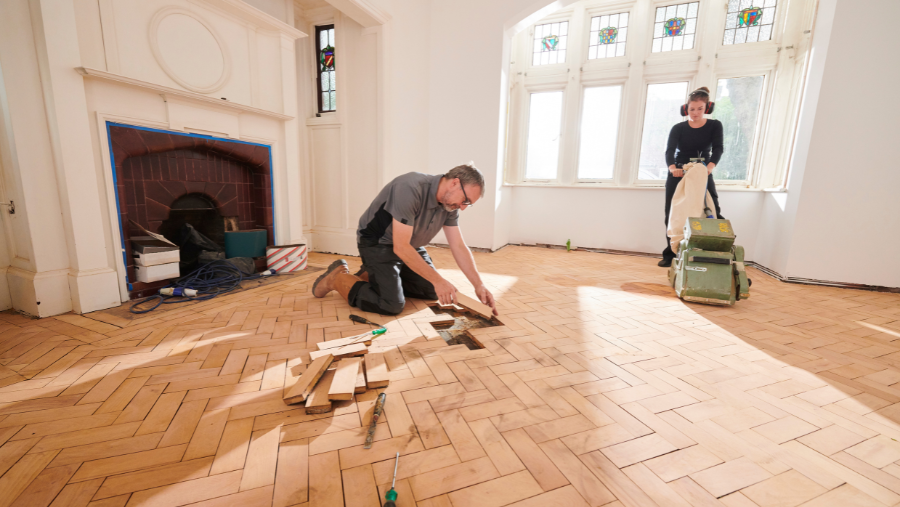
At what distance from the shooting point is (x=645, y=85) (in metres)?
5.24

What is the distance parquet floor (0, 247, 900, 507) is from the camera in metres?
1.09

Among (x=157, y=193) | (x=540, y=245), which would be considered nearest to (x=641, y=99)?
(x=540, y=245)

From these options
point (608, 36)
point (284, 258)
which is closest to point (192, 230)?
point (284, 258)

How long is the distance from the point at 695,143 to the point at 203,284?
5.02 m

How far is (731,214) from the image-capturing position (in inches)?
191

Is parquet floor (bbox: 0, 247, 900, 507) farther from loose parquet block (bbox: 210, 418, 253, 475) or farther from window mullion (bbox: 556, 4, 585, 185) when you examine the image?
window mullion (bbox: 556, 4, 585, 185)

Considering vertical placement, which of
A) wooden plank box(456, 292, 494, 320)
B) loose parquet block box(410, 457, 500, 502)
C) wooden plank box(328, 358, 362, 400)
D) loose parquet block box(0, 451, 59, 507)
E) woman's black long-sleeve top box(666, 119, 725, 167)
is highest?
woman's black long-sleeve top box(666, 119, 725, 167)

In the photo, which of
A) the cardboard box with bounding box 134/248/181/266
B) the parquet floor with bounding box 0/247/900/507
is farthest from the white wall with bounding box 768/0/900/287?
the cardboard box with bounding box 134/248/181/266

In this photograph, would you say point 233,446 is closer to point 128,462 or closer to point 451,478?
point 128,462

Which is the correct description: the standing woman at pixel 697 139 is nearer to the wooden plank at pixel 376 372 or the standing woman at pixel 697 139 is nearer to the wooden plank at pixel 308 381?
the wooden plank at pixel 376 372

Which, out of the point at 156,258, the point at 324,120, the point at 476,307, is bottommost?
the point at 476,307

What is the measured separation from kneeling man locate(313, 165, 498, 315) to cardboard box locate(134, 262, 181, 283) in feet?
3.78

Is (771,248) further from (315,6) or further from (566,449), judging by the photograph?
(315,6)

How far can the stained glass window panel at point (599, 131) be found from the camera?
215 inches
